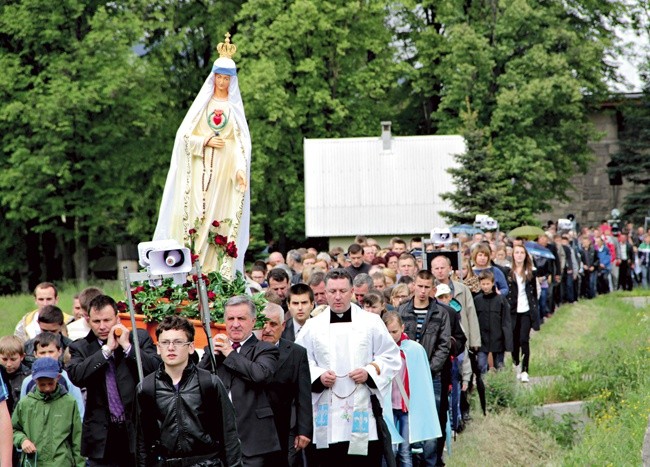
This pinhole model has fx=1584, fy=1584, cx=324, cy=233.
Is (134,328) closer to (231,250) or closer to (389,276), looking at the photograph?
(231,250)

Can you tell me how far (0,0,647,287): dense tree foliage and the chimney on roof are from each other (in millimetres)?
932

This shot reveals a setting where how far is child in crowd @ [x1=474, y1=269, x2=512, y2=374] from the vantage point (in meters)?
18.9

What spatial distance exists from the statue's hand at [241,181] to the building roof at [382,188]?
32.9 meters

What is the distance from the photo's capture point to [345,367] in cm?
1109

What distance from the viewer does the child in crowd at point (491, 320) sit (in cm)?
1889

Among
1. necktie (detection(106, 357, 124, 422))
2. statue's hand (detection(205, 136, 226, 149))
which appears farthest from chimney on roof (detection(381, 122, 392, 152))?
necktie (detection(106, 357, 124, 422))

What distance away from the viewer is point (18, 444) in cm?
1050

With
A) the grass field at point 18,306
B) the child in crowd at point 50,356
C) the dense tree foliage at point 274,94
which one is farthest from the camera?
the dense tree foliage at point 274,94

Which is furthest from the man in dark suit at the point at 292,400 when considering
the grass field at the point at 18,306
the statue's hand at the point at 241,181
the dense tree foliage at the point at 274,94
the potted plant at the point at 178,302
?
the dense tree foliage at the point at 274,94

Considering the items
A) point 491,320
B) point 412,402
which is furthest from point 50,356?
point 491,320

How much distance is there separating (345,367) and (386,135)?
127 feet

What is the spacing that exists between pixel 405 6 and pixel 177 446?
4237 centimetres

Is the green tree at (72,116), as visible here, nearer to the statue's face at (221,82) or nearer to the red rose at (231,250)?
Result: the statue's face at (221,82)

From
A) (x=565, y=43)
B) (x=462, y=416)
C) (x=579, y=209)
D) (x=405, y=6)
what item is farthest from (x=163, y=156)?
(x=462, y=416)
